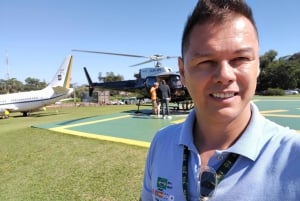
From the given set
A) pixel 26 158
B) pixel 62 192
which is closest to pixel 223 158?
pixel 62 192

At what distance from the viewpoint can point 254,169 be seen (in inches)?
41.5

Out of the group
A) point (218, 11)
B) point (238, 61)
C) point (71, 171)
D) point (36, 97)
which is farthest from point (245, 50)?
point (36, 97)

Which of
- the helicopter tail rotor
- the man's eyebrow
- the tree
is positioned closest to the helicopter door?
the helicopter tail rotor

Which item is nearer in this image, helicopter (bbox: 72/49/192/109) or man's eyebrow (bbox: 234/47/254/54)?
man's eyebrow (bbox: 234/47/254/54)

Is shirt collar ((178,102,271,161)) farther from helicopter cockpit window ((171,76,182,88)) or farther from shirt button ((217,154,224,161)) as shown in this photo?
helicopter cockpit window ((171,76,182,88))

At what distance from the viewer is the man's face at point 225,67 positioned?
1095mm

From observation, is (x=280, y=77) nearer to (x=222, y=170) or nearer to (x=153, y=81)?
(x=153, y=81)

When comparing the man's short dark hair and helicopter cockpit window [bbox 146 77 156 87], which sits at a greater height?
helicopter cockpit window [bbox 146 77 156 87]

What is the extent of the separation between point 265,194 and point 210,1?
731 mm

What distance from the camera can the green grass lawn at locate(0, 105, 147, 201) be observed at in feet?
15.4

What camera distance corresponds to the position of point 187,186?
1161mm

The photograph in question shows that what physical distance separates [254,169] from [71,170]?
5235 mm

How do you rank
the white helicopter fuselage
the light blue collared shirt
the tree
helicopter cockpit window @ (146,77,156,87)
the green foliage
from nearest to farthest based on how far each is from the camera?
the light blue collared shirt, helicopter cockpit window @ (146,77,156,87), the white helicopter fuselage, the green foliage, the tree

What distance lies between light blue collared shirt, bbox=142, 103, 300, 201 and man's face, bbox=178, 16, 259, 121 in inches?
4.7
